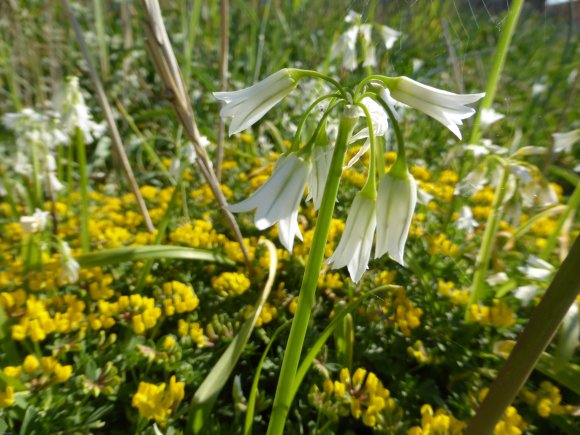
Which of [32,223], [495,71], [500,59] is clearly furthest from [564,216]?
[32,223]

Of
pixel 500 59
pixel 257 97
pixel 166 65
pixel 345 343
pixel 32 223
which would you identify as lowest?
pixel 345 343

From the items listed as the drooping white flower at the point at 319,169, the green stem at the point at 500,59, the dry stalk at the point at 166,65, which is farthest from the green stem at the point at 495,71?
the dry stalk at the point at 166,65

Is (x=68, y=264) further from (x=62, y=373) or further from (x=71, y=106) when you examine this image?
(x=71, y=106)

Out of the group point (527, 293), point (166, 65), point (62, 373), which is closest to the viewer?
point (62, 373)

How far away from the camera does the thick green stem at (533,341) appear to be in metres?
0.71

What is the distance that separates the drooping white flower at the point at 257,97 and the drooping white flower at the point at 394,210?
0.17 m

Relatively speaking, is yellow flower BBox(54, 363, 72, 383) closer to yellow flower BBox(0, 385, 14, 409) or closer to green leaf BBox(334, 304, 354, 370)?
yellow flower BBox(0, 385, 14, 409)

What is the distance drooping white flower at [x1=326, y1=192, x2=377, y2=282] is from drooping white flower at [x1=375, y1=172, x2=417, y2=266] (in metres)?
0.01

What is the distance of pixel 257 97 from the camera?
25.2 inches

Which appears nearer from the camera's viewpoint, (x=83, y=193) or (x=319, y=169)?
(x=319, y=169)

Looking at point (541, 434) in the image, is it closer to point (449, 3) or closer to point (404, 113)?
point (449, 3)

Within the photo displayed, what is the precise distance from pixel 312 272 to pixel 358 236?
3.3 inches

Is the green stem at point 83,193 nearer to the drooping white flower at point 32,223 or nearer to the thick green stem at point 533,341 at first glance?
the drooping white flower at point 32,223

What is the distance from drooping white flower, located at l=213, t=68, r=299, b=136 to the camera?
63 cm
